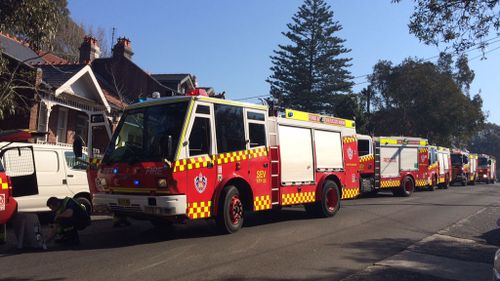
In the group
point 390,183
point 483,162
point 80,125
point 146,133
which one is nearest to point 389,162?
point 390,183

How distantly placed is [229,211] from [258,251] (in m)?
1.50

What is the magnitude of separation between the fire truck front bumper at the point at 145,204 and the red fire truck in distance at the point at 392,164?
1225 cm

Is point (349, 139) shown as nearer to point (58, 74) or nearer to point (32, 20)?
point (32, 20)

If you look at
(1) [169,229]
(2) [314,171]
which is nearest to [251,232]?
(1) [169,229]

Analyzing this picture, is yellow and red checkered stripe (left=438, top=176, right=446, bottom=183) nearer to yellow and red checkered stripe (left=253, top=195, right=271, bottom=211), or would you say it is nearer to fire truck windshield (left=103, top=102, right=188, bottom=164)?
yellow and red checkered stripe (left=253, top=195, right=271, bottom=211)

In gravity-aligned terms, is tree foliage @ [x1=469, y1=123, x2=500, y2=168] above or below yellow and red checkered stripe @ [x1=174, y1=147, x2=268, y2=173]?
above

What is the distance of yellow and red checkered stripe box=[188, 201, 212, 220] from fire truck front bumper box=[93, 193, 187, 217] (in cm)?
20

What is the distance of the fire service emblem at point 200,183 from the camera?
862 centimetres

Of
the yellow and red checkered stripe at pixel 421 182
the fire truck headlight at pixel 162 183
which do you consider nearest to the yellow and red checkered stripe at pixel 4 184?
the fire truck headlight at pixel 162 183

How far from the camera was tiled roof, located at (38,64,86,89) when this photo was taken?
1900cm

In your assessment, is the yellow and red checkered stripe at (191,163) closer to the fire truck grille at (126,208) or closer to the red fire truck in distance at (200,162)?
the red fire truck in distance at (200,162)

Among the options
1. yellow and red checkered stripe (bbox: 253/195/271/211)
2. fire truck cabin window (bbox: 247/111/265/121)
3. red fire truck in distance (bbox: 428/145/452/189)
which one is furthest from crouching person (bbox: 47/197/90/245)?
red fire truck in distance (bbox: 428/145/452/189)

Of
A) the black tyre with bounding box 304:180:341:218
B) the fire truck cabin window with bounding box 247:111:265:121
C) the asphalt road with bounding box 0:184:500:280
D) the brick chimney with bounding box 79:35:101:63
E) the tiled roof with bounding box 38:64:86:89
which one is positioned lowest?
the asphalt road with bounding box 0:184:500:280

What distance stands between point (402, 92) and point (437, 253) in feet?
139
